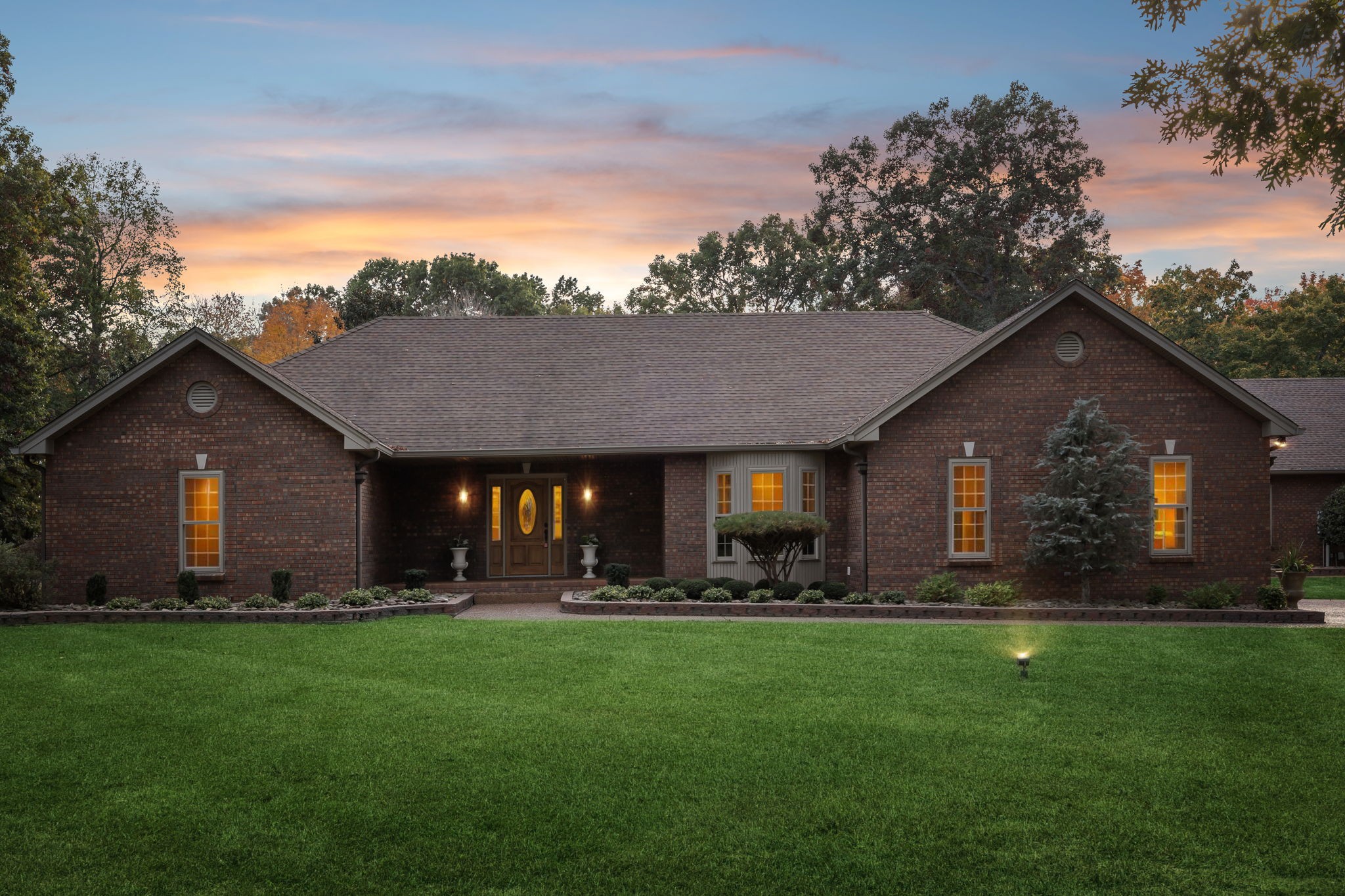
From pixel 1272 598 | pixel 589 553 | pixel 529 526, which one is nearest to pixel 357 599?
pixel 529 526

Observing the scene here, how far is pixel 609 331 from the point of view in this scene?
24.2 m

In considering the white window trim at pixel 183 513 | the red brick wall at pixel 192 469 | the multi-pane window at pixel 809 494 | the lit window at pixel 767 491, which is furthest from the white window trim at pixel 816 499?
the white window trim at pixel 183 513

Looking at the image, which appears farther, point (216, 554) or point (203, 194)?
point (203, 194)

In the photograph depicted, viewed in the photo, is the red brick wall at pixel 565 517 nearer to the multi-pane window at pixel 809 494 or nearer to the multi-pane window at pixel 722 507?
the multi-pane window at pixel 722 507

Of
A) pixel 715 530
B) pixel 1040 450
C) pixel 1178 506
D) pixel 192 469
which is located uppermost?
pixel 1040 450

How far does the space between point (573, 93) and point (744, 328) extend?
23.3ft

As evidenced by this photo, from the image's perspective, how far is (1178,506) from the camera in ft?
57.6

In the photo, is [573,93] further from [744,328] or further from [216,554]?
[216,554]

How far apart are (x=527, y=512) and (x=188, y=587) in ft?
22.5

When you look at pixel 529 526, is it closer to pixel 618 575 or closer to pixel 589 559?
pixel 589 559

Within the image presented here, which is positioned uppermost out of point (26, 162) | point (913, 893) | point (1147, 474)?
point (26, 162)

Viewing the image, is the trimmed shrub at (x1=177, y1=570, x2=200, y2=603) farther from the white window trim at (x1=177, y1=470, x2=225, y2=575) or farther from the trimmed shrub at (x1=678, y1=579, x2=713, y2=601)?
the trimmed shrub at (x1=678, y1=579, x2=713, y2=601)

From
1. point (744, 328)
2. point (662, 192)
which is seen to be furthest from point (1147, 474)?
point (662, 192)

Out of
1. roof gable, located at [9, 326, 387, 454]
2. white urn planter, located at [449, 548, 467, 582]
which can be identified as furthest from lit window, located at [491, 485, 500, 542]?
roof gable, located at [9, 326, 387, 454]
